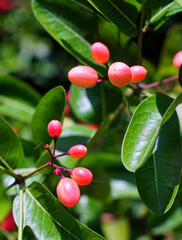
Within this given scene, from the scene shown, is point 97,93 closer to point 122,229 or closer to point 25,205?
point 25,205

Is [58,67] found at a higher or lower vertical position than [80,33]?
lower

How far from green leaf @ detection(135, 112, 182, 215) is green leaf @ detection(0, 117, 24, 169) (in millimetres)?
338

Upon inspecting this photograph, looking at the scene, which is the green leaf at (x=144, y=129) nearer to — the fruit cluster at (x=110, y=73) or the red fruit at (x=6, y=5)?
the fruit cluster at (x=110, y=73)

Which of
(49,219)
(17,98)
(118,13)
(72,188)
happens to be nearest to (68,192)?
(72,188)

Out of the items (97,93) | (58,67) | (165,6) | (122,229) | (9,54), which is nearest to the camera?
(165,6)

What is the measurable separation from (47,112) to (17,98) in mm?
490

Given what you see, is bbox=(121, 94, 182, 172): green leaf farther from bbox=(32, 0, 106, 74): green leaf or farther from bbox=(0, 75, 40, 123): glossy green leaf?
bbox=(0, 75, 40, 123): glossy green leaf

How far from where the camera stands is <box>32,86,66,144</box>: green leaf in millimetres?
1035

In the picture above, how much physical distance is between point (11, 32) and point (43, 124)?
2.51m

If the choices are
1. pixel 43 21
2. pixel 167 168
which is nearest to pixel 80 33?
pixel 43 21

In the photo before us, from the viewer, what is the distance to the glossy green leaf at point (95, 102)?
4.61ft

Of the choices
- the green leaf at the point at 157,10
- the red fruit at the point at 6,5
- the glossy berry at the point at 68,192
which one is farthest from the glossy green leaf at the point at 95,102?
the red fruit at the point at 6,5

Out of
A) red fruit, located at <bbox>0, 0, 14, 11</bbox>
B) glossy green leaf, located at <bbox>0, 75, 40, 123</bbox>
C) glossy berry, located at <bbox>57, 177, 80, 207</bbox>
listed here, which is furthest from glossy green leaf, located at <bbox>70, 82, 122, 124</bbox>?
red fruit, located at <bbox>0, 0, 14, 11</bbox>

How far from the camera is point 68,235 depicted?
98 cm
